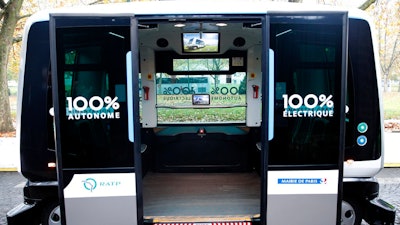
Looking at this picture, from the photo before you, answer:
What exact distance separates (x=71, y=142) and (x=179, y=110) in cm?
229

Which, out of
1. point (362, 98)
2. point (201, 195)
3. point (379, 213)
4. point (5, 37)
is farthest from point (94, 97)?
point (5, 37)

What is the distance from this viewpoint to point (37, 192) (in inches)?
127

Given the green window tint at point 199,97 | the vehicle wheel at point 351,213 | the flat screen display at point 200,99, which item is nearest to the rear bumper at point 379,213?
the vehicle wheel at point 351,213

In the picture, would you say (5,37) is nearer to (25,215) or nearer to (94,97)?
(25,215)

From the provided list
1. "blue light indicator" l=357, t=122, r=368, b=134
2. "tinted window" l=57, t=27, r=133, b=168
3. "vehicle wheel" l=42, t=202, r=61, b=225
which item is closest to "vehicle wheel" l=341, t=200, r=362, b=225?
"blue light indicator" l=357, t=122, r=368, b=134

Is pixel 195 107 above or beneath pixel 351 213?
above

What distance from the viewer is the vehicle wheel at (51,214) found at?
10.9 feet

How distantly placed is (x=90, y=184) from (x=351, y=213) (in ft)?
8.50

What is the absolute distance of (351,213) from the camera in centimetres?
334

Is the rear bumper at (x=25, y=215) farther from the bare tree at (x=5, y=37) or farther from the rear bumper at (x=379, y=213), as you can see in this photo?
the bare tree at (x=5, y=37)

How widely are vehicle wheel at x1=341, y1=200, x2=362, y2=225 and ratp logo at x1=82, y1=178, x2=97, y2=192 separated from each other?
8.04ft

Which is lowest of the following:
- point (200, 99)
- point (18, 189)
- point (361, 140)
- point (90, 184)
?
point (18, 189)

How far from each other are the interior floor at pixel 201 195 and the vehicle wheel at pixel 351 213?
86cm

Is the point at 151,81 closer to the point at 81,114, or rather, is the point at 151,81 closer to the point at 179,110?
the point at 179,110
